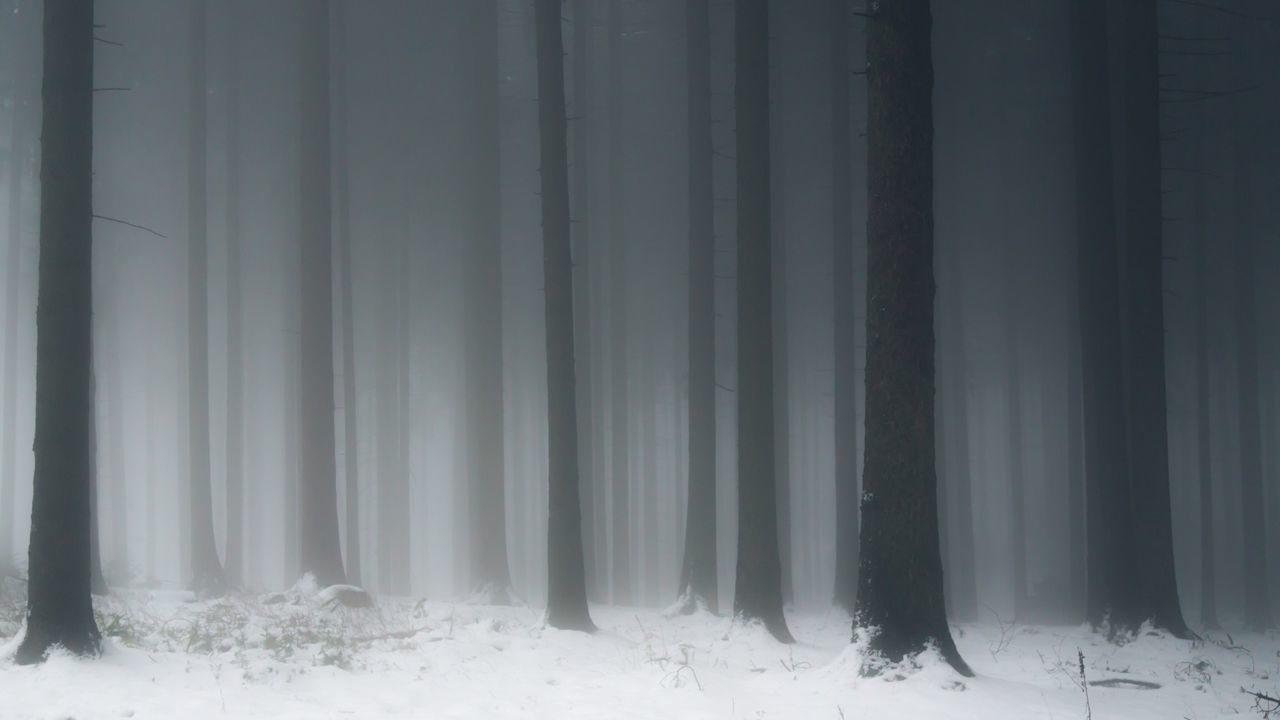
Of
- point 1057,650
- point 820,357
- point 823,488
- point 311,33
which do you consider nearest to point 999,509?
point 823,488

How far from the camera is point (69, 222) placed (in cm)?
998

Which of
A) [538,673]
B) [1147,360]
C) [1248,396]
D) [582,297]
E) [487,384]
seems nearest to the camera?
[538,673]

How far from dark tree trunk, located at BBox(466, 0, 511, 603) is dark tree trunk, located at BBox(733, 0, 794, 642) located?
6030 millimetres

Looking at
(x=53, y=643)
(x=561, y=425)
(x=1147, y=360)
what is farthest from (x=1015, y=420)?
(x=53, y=643)

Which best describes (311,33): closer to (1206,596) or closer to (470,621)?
(470,621)

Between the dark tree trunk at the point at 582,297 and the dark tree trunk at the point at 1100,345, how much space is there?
36.6 feet

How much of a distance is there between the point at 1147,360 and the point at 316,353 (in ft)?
45.3

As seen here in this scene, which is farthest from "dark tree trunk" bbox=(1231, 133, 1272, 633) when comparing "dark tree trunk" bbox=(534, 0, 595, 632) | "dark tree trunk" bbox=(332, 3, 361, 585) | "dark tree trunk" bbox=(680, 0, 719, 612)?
"dark tree trunk" bbox=(332, 3, 361, 585)

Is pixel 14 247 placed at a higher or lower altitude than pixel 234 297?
higher

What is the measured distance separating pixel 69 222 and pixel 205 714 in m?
5.54

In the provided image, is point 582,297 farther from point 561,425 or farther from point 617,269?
point 561,425

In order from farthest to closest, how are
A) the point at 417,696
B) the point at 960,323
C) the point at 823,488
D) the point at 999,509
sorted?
the point at 823,488, the point at 999,509, the point at 960,323, the point at 417,696

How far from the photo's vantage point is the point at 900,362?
9.15 meters

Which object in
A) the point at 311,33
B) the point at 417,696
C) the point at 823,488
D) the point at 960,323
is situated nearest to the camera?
the point at 417,696
